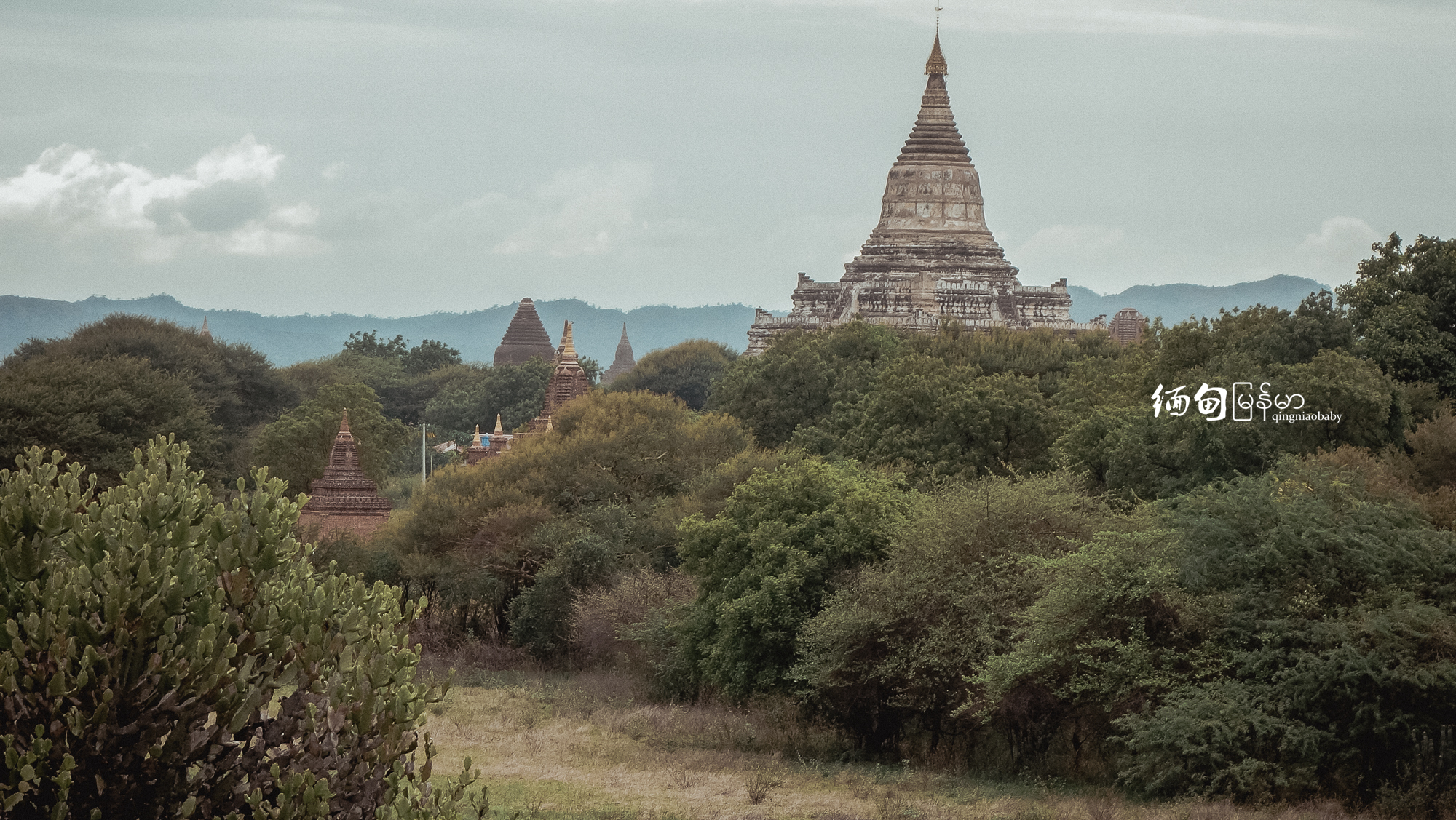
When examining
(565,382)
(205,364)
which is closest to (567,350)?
(565,382)

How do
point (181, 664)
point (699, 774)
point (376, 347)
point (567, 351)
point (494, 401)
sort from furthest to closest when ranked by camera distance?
1. point (376, 347)
2. point (494, 401)
3. point (567, 351)
4. point (699, 774)
5. point (181, 664)

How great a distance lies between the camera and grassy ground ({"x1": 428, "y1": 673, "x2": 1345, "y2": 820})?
21719 millimetres

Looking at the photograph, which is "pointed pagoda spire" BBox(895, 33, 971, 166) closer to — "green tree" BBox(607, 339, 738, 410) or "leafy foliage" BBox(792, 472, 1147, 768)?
"green tree" BBox(607, 339, 738, 410)

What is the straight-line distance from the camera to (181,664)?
8.91 meters

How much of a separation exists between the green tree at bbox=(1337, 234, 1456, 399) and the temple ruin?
1796 inches

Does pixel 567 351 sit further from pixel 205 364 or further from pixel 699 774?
Result: pixel 699 774

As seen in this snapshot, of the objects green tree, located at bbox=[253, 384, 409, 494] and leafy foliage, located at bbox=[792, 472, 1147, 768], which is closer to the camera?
leafy foliage, located at bbox=[792, 472, 1147, 768]

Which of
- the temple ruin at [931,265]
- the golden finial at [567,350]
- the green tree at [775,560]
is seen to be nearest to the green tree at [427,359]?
the temple ruin at [931,265]

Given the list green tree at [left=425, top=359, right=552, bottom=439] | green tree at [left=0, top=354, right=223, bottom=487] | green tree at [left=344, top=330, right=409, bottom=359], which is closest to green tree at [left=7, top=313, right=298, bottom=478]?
green tree at [left=0, top=354, right=223, bottom=487]

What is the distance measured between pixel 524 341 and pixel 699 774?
106m

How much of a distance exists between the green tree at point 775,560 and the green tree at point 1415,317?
868cm

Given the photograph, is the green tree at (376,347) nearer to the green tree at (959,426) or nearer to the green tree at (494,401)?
the green tree at (494,401)

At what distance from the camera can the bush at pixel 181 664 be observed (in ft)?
28.7

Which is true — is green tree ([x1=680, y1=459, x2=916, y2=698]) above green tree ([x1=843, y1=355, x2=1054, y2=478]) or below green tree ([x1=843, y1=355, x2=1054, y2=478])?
below
